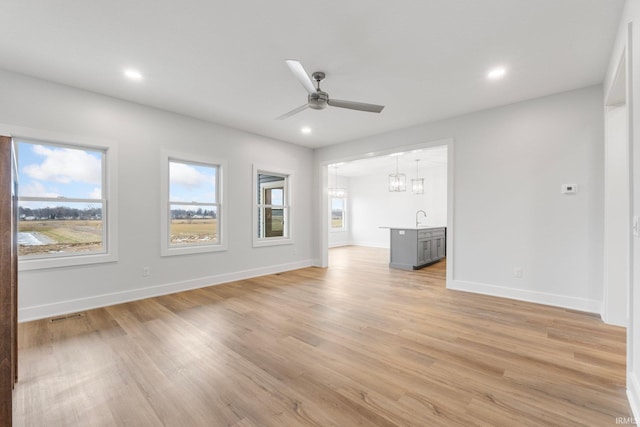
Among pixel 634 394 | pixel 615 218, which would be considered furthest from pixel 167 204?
pixel 615 218

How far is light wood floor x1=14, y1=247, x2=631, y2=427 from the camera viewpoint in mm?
1649

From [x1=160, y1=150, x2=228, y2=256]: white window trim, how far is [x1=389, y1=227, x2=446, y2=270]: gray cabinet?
369 centimetres

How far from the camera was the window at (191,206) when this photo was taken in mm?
4270

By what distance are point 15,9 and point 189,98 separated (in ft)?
5.67

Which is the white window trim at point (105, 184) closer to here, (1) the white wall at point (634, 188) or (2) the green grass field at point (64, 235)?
(2) the green grass field at point (64, 235)

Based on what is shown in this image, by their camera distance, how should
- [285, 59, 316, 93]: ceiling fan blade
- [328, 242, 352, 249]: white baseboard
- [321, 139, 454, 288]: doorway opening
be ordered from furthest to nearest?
1. [328, 242, 352, 249]: white baseboard
2. [321, 139, 454, 288]: doorway opening
3. [285, 59, 316, 93]: ceiling fan blade

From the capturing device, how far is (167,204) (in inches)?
166

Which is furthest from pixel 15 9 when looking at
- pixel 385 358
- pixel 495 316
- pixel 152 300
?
pixel 495 316

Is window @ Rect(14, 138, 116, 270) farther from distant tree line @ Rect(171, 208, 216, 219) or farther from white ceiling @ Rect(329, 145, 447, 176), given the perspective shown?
white ceiling @ Rect(329, 145, 447, 176)

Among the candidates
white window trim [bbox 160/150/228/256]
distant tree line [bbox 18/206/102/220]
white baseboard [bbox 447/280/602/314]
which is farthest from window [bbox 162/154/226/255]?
white baseboard [bbox 447/280/602/314]

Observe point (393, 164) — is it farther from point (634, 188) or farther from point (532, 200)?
point (634, 188)

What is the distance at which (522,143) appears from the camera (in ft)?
12.6

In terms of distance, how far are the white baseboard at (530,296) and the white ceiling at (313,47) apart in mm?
2628

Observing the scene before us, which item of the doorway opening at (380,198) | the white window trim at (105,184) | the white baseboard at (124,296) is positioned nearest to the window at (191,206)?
the white baseboard at (124,296)
